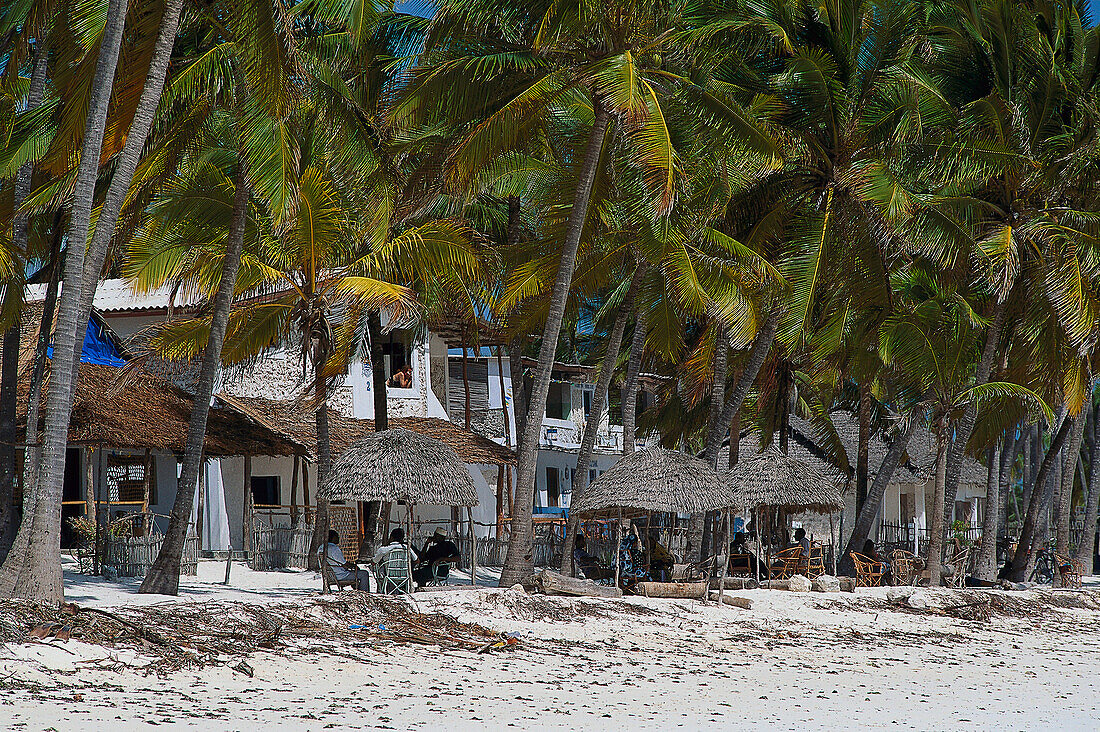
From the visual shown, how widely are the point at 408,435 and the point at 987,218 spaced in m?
11.0

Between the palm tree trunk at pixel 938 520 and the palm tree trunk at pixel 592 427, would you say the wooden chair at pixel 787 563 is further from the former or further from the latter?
the palm tree trunk at pixel 592 427

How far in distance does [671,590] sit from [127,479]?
9.99m

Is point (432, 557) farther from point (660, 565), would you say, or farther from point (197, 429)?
point (660, 565)

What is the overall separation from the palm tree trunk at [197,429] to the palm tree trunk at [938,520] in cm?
1242

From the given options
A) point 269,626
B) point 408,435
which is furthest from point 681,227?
point 269,626

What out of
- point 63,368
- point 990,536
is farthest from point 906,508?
point 63,368

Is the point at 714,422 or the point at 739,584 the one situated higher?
the point at 714,422

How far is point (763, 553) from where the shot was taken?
69.4 ft

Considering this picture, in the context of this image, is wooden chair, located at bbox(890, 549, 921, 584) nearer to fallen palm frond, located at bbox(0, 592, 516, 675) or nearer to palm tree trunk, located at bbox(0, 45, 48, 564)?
fallen palm frond, located at bbox(0, 592, 516, 675)

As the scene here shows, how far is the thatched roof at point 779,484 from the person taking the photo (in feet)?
63.7

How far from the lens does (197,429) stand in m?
14.2

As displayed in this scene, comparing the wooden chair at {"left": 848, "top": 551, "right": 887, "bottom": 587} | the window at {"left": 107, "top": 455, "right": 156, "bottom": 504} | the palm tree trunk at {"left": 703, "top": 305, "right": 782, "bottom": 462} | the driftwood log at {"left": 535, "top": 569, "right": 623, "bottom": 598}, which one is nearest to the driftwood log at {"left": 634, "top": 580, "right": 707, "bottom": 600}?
the driftwood log at {"left": 535, "top": 569, "right": 623, "bottom": 598}

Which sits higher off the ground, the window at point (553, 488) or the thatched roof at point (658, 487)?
the thatched roof at point (658, 487)

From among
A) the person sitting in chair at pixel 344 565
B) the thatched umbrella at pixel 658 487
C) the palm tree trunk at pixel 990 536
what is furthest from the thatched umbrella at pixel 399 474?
the palm tree trunk at pixel 990 536
